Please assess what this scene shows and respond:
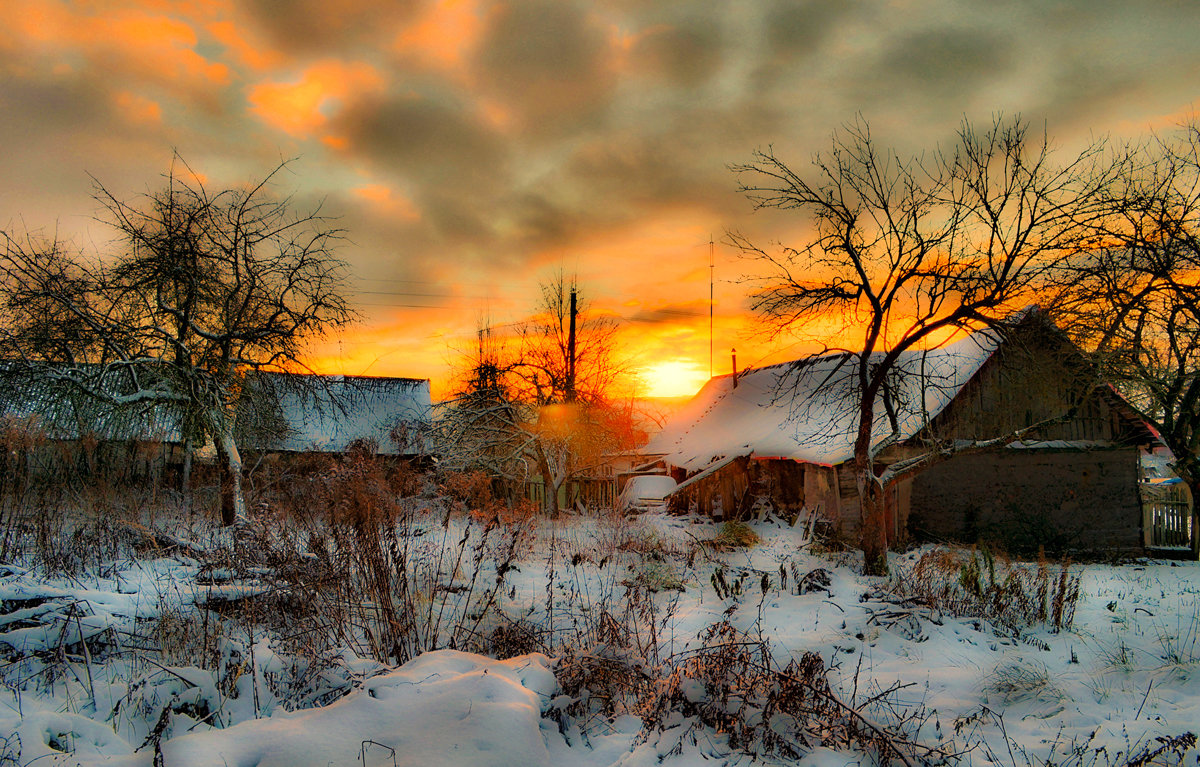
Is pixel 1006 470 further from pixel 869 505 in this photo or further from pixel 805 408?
pixel 869 505

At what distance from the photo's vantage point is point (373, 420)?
2781cm

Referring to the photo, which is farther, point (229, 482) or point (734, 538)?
point (734, 538)

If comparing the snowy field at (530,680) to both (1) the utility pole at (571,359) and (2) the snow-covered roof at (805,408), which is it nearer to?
(2) the snow-covered roof at (805,408)

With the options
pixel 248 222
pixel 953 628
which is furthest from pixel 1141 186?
pixel 248 222

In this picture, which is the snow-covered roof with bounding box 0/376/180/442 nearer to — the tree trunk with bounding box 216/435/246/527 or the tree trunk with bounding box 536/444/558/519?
the tree trunk with bounding box 216/435/246/527

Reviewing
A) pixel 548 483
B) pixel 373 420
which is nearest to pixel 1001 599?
pixel 548 483

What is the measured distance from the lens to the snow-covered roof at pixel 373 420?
2444 cm

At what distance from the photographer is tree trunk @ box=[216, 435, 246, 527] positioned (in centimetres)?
1103

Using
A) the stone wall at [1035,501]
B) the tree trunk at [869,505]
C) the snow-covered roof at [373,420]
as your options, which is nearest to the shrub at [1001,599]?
the tree trunk at [869,505]

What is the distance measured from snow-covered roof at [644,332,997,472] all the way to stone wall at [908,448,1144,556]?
1957mm

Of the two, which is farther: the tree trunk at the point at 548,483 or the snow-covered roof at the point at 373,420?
the snow-covered roof at the point at 373,420

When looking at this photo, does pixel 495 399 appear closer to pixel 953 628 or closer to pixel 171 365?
pixel 171 365

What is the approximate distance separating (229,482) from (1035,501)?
18.4 metres

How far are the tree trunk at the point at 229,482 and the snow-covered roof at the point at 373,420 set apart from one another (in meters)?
9.28
